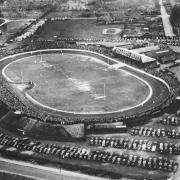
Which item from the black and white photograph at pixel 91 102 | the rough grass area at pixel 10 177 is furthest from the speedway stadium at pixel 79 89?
the rough grass area at pixel 10 177

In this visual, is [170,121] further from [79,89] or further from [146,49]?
[146,49]

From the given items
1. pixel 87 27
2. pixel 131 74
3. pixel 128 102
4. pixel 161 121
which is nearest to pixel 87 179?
pixel 161 121

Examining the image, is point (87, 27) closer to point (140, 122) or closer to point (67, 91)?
point (67, 91)

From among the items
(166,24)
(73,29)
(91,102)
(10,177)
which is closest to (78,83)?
(91,102)

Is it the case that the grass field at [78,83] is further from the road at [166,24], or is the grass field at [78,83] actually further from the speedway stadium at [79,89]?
the road at [166,24]

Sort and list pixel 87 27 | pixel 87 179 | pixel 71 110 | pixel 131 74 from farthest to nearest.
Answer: pixel 87 27
pixel 131 74
pixel 71 110
pixel 87 179
